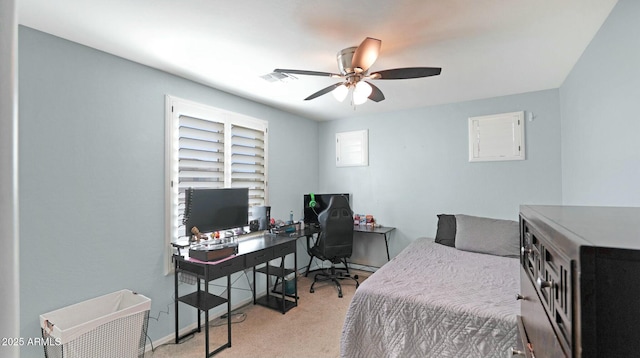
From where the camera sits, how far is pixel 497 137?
11.5 feet

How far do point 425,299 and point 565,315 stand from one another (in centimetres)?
142

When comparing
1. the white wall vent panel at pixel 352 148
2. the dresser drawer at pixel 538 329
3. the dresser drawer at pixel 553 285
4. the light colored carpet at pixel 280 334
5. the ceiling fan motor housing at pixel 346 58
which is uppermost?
the ceiling fan motor housing at pixel 346 58

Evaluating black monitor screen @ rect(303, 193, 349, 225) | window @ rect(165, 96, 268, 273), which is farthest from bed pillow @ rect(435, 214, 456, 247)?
window @ rect(165, 96, 268, 273)

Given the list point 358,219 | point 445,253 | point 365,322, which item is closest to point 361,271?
point 358,219

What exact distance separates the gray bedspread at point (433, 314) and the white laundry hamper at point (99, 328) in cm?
153

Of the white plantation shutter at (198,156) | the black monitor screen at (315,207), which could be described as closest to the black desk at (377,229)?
the black monitor screen at (315,207)

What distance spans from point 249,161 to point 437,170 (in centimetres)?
253

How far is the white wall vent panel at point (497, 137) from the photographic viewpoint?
3.40m

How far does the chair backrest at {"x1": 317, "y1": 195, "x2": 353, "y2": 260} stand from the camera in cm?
360

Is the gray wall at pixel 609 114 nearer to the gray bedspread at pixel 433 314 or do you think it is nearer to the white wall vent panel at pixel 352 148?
the gray bedspread at pixel 433 314

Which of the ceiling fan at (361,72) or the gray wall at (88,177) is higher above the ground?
the ceiling fan at (361,72)

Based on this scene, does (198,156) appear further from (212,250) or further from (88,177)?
(212,250)

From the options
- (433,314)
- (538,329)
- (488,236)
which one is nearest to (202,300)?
(433,314)

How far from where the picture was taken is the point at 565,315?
561 mm
